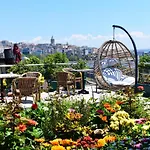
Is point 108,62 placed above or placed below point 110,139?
above

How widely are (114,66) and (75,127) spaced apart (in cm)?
804

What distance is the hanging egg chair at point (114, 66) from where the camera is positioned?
9898mm

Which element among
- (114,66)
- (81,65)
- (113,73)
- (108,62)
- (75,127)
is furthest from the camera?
(114,66)

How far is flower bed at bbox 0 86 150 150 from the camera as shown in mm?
2902

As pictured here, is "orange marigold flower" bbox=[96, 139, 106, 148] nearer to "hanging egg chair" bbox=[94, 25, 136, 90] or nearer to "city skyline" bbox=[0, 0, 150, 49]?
"city skyline" bbox=[0, 0, 150, 49]

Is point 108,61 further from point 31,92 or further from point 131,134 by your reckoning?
point 131,134

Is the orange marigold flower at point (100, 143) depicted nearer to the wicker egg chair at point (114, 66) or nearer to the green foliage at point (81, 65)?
the wicker egg chair at point (114, 66)

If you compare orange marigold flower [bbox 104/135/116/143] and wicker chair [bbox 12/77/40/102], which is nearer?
orange marigold flower [bbox 104/135/116/143]

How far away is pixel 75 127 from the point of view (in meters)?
3.35

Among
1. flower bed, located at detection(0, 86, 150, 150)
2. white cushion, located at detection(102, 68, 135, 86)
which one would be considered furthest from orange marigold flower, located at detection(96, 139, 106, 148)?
white cushion, located at detection(102, 68, 135, 86)

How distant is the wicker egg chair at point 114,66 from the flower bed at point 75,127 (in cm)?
563

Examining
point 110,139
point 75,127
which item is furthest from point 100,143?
point 75,127

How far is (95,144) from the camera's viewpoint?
289cm

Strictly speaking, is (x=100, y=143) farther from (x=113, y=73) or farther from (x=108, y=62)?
(x=108, y=62)
